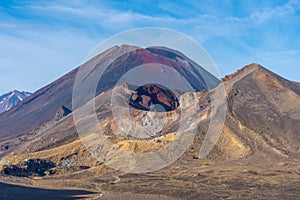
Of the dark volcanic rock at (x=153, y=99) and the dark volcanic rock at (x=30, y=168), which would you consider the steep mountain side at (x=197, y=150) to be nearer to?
the dark volcanic rock at (x=30, y=168)

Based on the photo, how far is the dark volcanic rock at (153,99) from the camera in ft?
547

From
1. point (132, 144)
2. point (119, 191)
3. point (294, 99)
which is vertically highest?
point (294, 99)

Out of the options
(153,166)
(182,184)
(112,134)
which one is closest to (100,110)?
(112,134)

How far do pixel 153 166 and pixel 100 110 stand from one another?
2780 inches

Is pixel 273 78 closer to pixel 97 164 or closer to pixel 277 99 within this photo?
pixel 277 99

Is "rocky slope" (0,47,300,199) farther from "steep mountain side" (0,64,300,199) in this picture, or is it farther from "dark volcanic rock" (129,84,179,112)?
"dark volcanic rock" (129,84,179,112)

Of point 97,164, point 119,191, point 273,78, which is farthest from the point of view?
point 273,78

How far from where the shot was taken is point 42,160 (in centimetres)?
11519

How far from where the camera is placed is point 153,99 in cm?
17538

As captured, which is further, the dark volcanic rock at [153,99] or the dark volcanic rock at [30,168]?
the dark volcanic rock at [153,99]

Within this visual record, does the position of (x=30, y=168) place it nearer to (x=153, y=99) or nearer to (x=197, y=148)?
(x=197, y=148)

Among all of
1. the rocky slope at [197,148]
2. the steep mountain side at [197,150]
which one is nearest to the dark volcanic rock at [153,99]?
the steep mountain side at [197,150]

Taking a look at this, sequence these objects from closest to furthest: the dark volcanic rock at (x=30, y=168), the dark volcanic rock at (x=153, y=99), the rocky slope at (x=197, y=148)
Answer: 1. the rocky slope at (x=197, y=148)
2. the dark volcanic rock at (x=30, y=168)
3. the dark volcanic rock at (x=153, y=99)

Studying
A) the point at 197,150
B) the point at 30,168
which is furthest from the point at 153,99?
the point at 30,168
